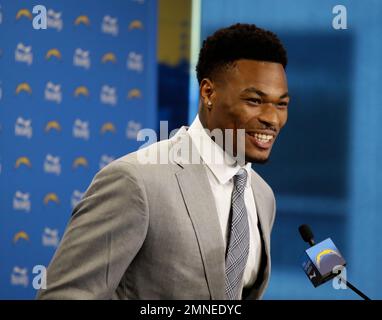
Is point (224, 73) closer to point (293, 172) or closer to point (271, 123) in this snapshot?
point (271, 123)

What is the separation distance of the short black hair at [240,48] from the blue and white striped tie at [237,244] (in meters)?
0.34

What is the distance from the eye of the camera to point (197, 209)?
5.80 ft

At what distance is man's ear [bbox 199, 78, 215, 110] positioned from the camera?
76.7 inches

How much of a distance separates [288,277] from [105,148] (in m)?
1.59

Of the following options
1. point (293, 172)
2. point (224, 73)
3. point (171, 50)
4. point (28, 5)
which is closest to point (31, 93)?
point (28, 5)

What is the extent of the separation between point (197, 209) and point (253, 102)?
35 cm

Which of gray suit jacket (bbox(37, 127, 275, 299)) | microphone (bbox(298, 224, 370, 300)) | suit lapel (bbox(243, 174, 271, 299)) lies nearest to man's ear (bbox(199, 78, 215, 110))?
gray suit jacket (bbox(37, 127, 275, 299))

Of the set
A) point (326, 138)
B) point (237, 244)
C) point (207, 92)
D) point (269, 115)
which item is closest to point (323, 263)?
point (237, 244)

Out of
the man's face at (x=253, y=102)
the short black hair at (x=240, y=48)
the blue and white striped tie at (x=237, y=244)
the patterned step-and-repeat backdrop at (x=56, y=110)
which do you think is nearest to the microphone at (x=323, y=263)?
the blue and white striped tie at (x=237, y=244)

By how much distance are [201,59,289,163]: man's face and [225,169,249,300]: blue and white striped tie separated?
0.35ft

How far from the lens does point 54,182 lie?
421 cm

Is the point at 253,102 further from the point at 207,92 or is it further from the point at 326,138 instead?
the point at 326,138

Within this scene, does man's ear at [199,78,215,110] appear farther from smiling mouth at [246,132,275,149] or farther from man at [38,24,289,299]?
smiling mouth at [246,132,275,149]

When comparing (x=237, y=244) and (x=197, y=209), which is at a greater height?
(x=197, y=209)
